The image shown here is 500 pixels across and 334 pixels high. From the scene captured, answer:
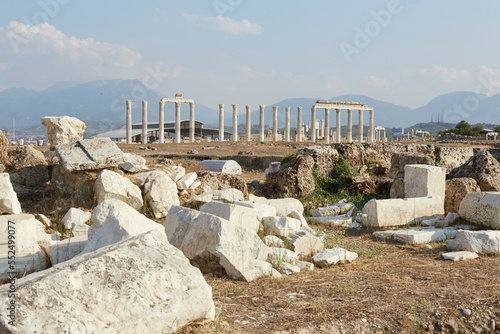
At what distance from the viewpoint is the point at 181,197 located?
10930 millimetres

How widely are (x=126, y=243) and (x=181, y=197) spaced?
20.7 ft

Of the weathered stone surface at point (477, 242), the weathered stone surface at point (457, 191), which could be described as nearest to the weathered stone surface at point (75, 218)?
the weathered stone surface at point (477, 242)

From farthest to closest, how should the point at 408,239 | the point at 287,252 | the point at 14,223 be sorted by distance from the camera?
the point at 408,239, the point at 287,252, the point at 14,223

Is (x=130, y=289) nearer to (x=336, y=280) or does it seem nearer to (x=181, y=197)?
(x=336, y=280)

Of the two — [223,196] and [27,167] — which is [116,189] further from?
[27,167]

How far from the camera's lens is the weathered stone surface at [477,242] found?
27.1 ft

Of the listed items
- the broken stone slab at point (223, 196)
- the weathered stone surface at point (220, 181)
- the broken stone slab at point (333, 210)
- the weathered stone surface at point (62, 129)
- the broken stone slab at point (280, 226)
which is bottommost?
the broken stone slab at point (333, 210)

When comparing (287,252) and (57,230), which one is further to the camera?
(57,230)

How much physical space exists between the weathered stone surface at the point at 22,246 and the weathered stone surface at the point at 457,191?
28.3 ft

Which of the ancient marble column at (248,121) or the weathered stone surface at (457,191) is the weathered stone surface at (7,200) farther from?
the ancient marble column at (248,121)

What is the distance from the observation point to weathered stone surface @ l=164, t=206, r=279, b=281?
6453 mm

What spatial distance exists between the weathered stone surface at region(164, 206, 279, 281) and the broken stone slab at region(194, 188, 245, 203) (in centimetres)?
348

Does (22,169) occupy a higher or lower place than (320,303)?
higher

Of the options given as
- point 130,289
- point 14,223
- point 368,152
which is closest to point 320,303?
point 130,289
